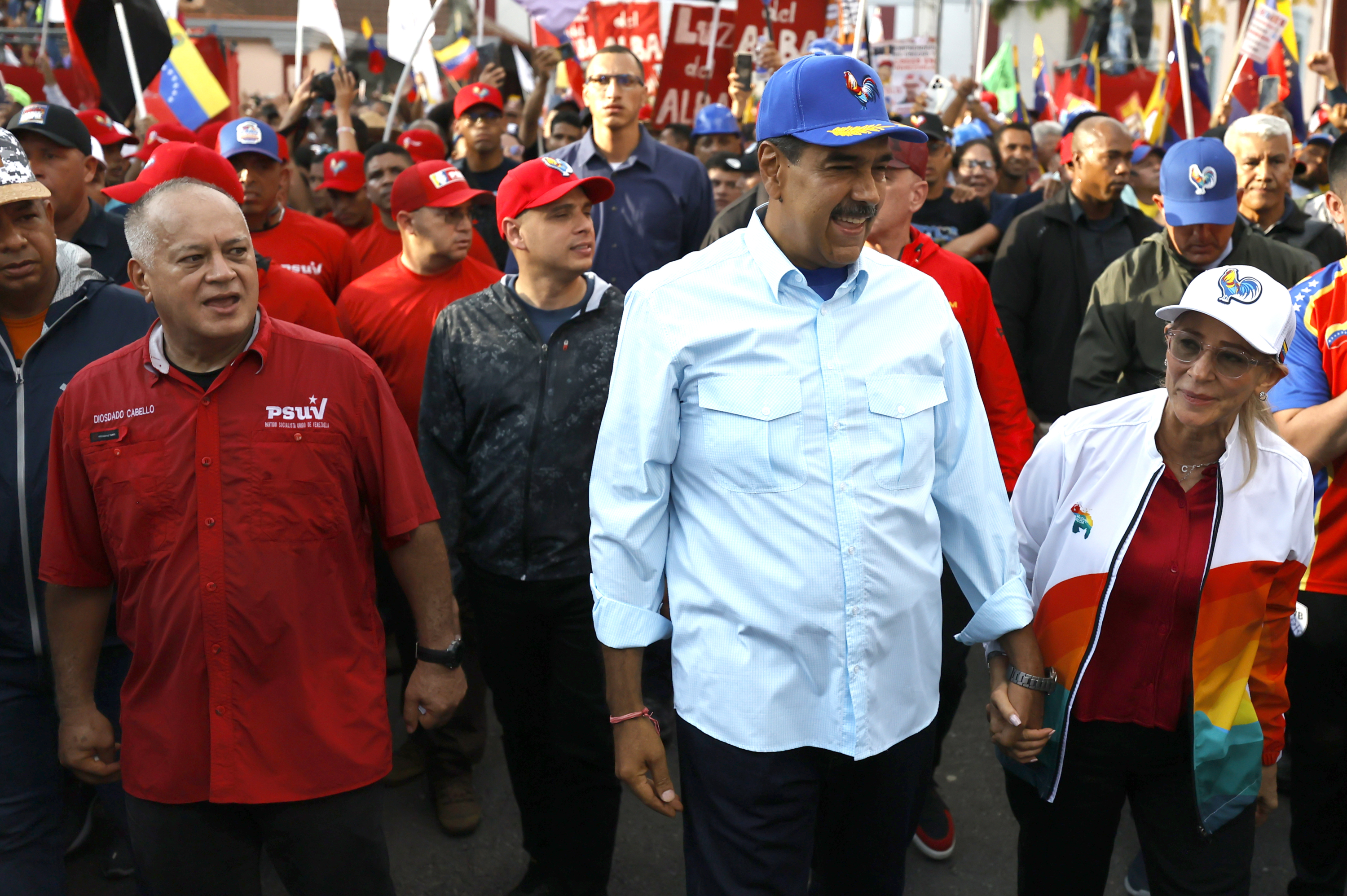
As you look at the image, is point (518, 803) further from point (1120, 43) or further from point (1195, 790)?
point (1120, 43)

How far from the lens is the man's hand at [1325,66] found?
31.0ft

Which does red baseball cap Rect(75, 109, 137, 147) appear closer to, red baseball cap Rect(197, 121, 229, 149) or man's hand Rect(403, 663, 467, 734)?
red baseball cap Rect(197, 121, 229, 149)

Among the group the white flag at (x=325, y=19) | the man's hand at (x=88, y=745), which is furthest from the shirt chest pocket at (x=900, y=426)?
the white flag at (x=325, y=19)

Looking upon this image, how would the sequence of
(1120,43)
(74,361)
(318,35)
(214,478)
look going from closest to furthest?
(214,478), (74,361), (1120,43), (318,35)

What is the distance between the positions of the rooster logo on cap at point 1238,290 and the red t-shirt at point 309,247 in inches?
156

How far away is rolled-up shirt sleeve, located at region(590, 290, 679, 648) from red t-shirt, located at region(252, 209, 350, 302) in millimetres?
3374

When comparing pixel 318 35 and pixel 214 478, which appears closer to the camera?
pixel 214 478

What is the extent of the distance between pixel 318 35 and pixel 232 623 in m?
40.4

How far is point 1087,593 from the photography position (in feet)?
9.20

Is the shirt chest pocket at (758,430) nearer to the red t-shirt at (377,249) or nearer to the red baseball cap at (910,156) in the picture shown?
the red baseball cap at (910,156)

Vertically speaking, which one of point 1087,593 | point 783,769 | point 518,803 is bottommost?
point 518,803

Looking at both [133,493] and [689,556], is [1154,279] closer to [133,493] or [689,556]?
[689,556]

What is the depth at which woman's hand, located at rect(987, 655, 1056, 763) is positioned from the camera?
8.92 feet

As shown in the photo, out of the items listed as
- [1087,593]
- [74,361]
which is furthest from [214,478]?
[1087,593]
